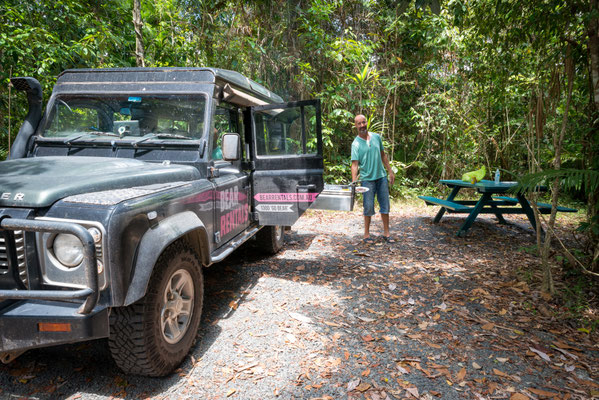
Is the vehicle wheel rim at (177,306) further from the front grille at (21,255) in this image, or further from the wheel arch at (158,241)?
the front grille at (21,255)

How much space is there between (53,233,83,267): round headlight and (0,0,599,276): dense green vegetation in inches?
154

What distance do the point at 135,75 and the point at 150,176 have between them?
132 centimetres

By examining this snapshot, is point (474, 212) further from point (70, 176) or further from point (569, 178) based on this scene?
point (70, 176)

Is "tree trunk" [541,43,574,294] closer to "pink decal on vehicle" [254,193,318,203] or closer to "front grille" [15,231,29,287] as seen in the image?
"pink decal on vehicle" [254,193,318,203]

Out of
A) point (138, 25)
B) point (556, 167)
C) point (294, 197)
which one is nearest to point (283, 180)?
point (294, 197)

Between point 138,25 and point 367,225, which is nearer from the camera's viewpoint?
point 138,25

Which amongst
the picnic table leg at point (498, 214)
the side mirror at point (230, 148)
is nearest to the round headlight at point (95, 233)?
the side mirror at point (230, 148)

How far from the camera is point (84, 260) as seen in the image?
1799 millimetres

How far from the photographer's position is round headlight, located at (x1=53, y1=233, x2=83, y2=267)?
194cm

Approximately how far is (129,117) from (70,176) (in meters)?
1.25

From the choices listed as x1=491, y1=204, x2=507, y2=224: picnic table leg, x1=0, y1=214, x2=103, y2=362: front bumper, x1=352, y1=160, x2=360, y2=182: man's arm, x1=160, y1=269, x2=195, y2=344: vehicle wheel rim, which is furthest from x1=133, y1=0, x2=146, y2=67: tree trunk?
x1=491, y1=204, x2=507, y2=224: picnic table leg

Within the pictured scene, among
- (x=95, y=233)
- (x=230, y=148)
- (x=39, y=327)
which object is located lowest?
(x=39, y=327)

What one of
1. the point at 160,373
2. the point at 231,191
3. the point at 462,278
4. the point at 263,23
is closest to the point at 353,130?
the point at 263,23

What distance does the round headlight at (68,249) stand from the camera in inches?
76.4
